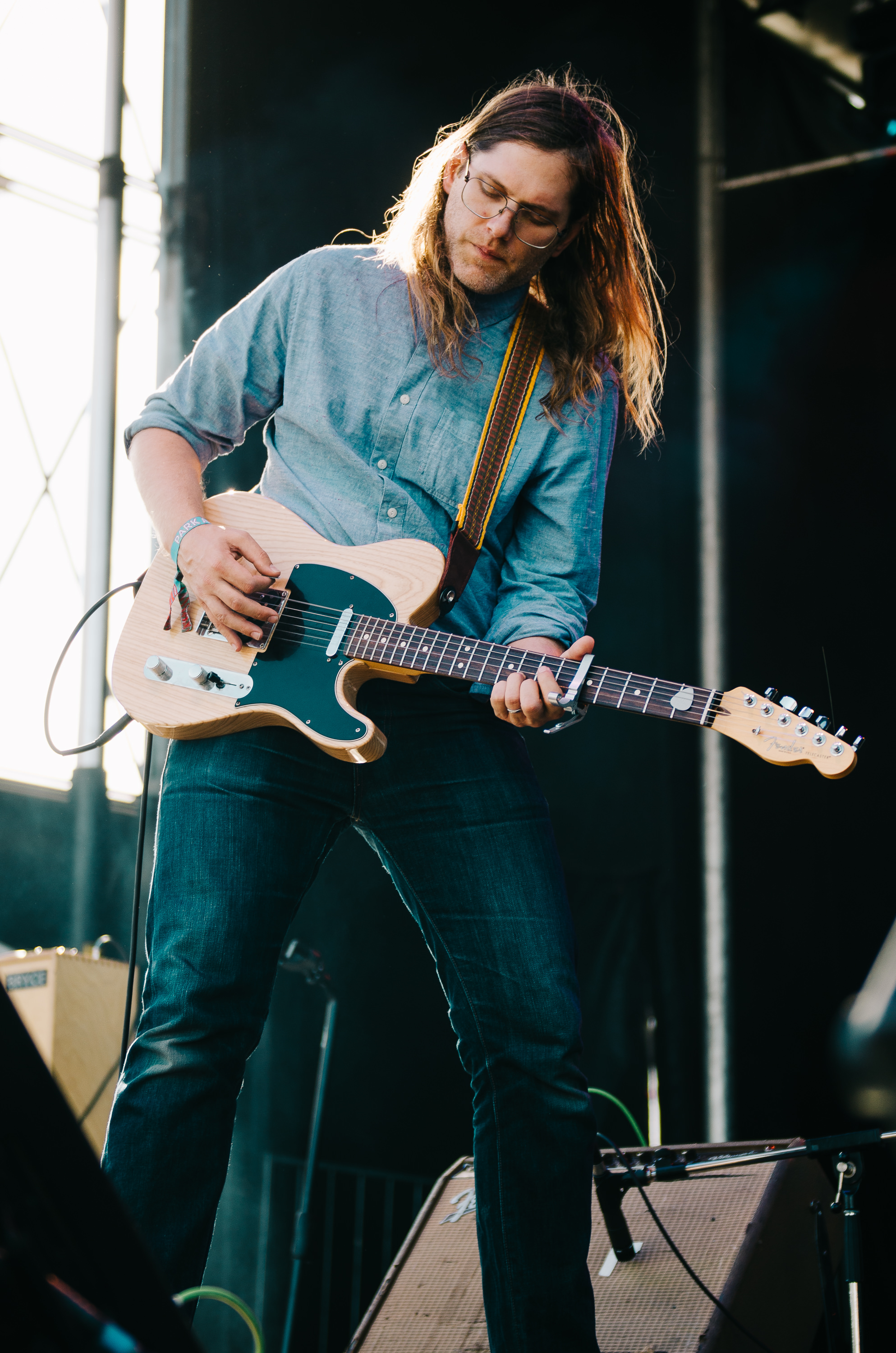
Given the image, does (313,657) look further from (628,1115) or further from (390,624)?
(628,1115)

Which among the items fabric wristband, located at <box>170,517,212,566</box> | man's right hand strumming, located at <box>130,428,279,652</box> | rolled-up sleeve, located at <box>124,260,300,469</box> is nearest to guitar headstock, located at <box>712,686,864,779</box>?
man's right hand strumming, located at <box>130,428,279,652</box>

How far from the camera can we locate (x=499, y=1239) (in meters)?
1.59

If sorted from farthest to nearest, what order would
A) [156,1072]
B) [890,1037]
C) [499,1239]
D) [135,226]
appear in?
[135,226] → [499,1239] → [156,1072] → [890,1037]

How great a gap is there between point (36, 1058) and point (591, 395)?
65.8 inches

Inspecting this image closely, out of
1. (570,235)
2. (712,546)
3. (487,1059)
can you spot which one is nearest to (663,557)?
(712,546)

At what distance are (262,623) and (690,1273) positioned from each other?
1.29 meters

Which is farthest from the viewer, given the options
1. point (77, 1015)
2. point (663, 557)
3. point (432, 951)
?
point (663, 557)

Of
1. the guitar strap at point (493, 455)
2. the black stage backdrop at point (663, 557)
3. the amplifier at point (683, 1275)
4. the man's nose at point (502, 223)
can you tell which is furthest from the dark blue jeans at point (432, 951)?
the black stage backdrop at point (663, 557)

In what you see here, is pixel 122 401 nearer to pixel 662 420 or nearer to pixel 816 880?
pixel 662 420

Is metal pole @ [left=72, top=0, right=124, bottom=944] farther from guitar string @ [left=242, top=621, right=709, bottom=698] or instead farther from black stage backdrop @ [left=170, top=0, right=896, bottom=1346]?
guitar string @ [left=242, top=621, right=709, bottom=698]

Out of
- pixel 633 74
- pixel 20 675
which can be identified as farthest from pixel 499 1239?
pixel 633 74

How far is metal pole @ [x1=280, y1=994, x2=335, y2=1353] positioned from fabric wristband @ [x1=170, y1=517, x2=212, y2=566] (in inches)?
50.9

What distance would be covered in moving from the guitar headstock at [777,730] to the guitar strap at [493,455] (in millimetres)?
481

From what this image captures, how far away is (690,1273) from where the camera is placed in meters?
1.97
